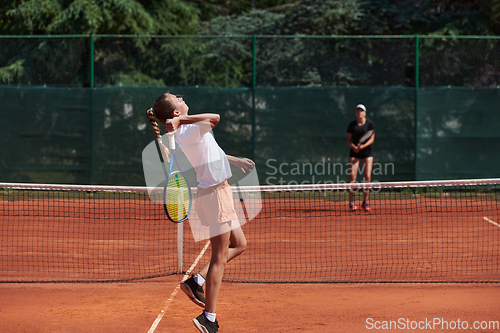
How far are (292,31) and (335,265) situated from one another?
34.6 ft

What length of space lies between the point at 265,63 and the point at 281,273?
8.58 metres

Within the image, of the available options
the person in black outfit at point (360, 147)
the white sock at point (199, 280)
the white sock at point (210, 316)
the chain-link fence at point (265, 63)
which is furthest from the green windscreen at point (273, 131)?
the white sock at point (210, 316)

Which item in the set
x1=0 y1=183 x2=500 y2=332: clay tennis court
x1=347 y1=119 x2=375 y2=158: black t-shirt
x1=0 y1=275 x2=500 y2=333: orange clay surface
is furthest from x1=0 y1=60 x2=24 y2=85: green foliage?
x1=0 y1=275 x2=500 y2=333: orange clay surface

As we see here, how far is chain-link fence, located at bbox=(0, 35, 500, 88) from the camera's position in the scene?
12.7m

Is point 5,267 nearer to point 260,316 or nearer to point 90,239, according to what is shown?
Result: point 90,239

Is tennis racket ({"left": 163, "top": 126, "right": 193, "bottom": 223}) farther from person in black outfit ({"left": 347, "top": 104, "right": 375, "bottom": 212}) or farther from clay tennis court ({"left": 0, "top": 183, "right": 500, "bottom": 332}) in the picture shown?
person in black outfit ({"left": 347, "top": 104, "right": 375, "bottom": 212})

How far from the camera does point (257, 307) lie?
4.70 meters

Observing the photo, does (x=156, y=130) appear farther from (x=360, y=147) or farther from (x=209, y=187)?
(x=360, y=147)

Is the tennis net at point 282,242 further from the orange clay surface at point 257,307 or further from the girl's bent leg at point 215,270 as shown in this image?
the girl's bent leg at point 215,270

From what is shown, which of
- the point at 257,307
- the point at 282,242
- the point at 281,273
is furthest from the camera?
the point at 282,242

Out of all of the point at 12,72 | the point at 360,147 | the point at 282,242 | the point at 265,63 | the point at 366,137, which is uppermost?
the point at 265,63

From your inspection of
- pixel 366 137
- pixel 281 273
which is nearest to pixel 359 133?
pixel 366 137

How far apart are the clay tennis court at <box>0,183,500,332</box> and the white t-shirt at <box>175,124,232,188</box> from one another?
1.20 meters

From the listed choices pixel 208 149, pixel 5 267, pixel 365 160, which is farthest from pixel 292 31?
pixel 208 149
